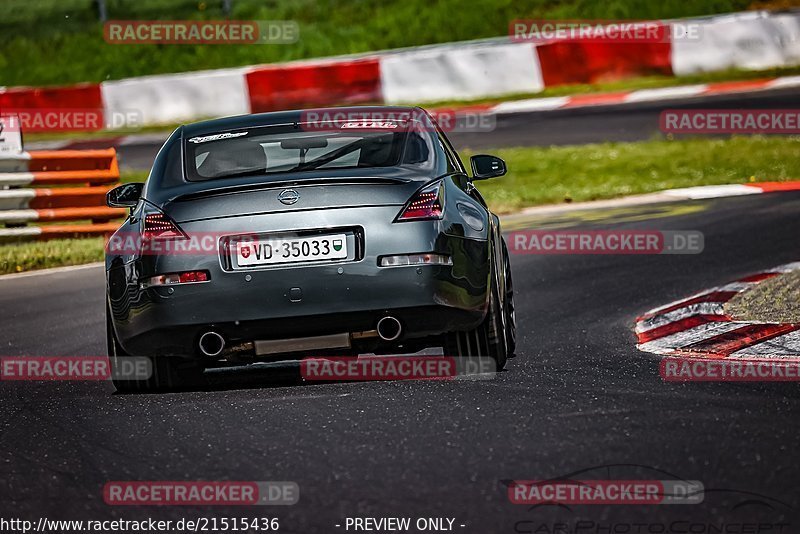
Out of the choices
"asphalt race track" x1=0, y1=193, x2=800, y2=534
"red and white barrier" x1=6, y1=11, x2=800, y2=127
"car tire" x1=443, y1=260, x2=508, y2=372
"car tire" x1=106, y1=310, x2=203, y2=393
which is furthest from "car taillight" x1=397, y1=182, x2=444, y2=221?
"red and white barrier" x1=6, y1=11, x2=800, y2=127

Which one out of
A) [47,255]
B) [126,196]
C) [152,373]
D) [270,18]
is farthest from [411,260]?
[270,18]

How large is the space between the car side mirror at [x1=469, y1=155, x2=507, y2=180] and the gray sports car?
0.98 m

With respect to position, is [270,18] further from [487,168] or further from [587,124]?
[487,168]

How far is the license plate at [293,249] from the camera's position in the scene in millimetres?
6887

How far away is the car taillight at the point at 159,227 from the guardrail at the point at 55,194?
8.91 meters

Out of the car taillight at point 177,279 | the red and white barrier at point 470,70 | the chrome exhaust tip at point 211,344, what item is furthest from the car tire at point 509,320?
the red and white barrier at point 470,70

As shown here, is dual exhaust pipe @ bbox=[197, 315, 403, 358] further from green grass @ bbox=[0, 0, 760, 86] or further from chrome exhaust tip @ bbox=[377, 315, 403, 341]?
green grass @ bbox=[0, 0, 760, 86]

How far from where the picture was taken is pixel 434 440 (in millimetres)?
5879

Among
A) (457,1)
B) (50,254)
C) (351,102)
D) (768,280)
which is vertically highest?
(457,1)

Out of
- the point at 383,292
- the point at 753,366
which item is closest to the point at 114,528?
the point at 383,292

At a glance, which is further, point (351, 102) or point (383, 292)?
point (351, 102)

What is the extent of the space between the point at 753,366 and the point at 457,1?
24.3m

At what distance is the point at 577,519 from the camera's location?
15.3ft

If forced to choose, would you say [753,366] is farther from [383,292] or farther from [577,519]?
[577,519]
